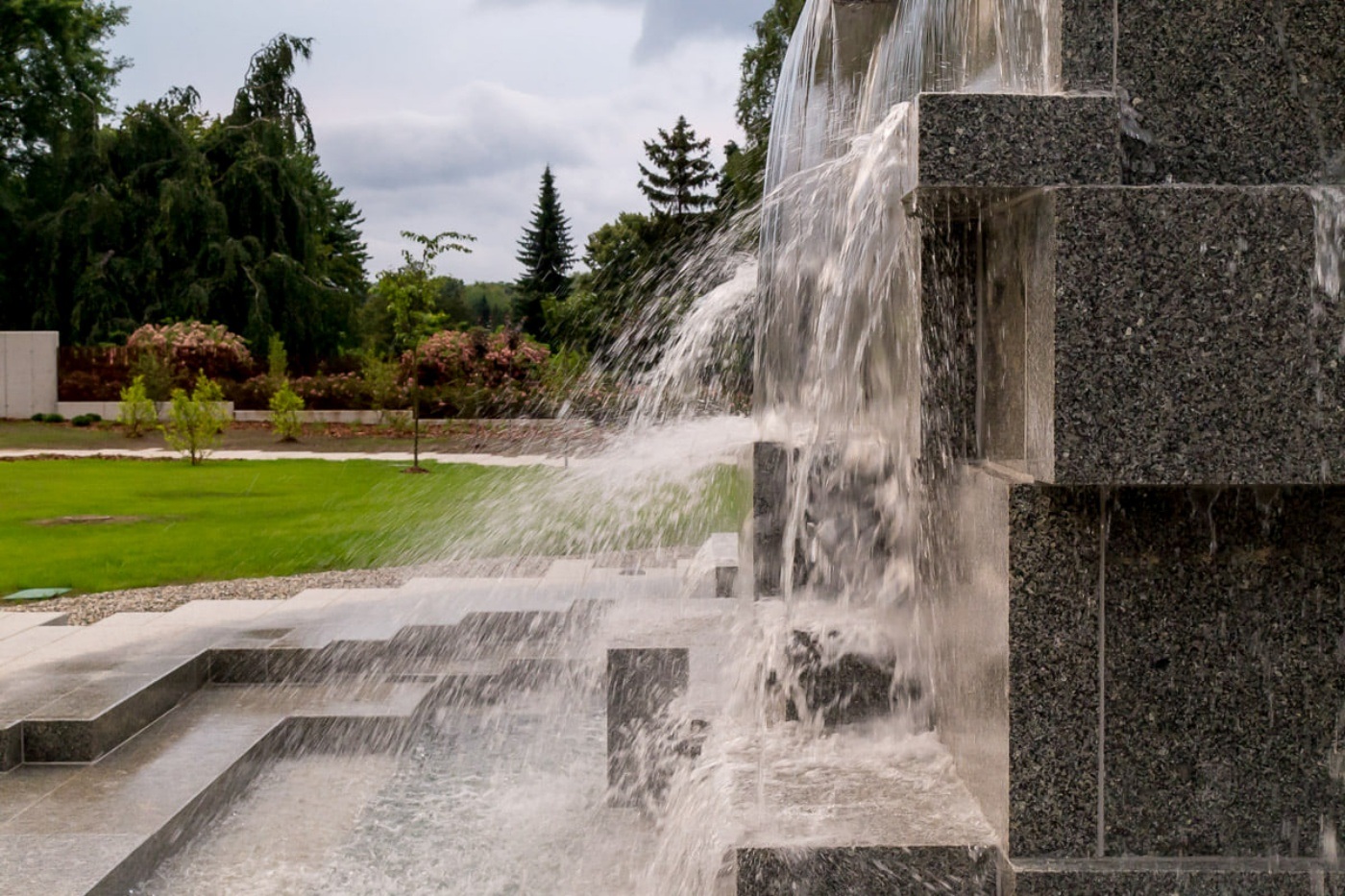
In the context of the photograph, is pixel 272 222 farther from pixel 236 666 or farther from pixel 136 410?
pixel 236 666

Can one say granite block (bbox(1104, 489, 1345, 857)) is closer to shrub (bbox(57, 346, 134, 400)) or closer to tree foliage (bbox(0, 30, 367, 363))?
shrub (bbox(57, 346, 134, 400))

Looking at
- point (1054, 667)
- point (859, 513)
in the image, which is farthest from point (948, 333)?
point (859, 513)

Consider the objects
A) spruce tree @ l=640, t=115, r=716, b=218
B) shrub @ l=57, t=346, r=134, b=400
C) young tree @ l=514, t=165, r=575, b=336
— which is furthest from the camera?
young tree @ l=514, t=165, r=575, b=336

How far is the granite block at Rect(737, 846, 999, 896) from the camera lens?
195 centimetres

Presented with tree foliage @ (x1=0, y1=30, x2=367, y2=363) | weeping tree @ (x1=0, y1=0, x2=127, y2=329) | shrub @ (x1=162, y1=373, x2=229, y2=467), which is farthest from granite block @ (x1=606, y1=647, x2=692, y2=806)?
weeping tree @ (x1=0, y1=0, x2=127, y2=329)

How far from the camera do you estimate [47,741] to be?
171 inches

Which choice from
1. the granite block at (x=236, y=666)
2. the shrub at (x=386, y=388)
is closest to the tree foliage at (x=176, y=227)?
the shrub at (x=386, y=388)

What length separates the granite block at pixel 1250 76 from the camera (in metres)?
2.03

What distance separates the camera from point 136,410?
2398cm

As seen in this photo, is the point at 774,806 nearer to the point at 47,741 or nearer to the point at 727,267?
the point at 47,741

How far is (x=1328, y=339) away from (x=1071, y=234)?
462 mm

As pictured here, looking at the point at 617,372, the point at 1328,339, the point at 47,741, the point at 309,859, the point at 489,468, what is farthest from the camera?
the point at 617,372

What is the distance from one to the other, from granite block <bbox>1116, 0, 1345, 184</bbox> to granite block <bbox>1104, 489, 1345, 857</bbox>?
62 centimetres

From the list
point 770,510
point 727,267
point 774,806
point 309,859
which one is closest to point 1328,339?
point 774,806
